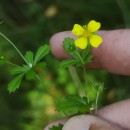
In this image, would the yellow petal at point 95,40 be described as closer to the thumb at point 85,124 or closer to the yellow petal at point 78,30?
the yellow petal at point 78,30

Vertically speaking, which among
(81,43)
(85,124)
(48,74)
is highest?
(81,43)

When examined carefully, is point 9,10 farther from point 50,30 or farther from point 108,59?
point 108,59

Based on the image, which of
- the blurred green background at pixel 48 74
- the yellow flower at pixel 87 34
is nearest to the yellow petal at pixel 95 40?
the yellow flower at pixel 87 34

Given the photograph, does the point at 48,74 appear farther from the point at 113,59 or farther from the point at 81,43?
the point at 81,43

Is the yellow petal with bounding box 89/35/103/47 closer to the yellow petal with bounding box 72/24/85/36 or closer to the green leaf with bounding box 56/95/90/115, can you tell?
the yellow petal with bounding box 72/24/85/36

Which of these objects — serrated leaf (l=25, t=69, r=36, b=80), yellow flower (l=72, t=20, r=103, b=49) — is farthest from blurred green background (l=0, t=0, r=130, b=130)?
serrated leaf (l=25, t=69, r=36, b=80)

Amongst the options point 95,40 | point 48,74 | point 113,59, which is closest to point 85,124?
point 95,40
